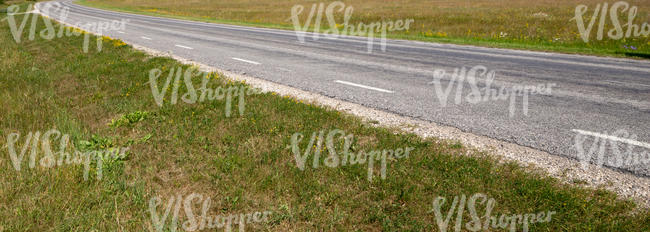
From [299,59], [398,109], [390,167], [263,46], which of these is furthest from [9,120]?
[263,46]

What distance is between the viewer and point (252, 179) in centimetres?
347

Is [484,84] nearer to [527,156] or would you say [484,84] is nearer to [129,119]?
[527,156]

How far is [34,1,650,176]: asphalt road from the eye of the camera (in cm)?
477

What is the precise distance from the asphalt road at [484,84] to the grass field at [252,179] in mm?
1262

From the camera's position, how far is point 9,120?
488 centimetres

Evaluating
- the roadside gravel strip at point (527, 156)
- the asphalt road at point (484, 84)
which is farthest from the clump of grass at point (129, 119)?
the asphalt road at point (484, 84)

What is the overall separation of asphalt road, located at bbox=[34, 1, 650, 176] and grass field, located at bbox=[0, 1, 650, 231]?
126 cm

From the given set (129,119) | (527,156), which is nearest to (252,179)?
(129,119)

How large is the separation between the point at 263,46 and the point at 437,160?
11.1 metres

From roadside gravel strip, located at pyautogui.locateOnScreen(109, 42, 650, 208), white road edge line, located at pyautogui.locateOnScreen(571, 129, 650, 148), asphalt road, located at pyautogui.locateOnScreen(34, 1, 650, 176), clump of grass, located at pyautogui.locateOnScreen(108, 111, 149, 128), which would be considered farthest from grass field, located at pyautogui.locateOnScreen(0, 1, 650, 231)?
white road edge line, located at pyautogui.locateOnScreen(571, 129, 650, 148)

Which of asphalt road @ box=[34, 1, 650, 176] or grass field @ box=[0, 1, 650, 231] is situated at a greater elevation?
asphalt road @ box=[34, 1, 650, 176]

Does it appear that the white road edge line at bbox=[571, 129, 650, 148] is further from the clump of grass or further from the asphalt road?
the clump of grass

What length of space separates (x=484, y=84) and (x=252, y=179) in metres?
6.03

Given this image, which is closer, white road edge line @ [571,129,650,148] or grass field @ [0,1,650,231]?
grass field @ [0,1,650,231]
